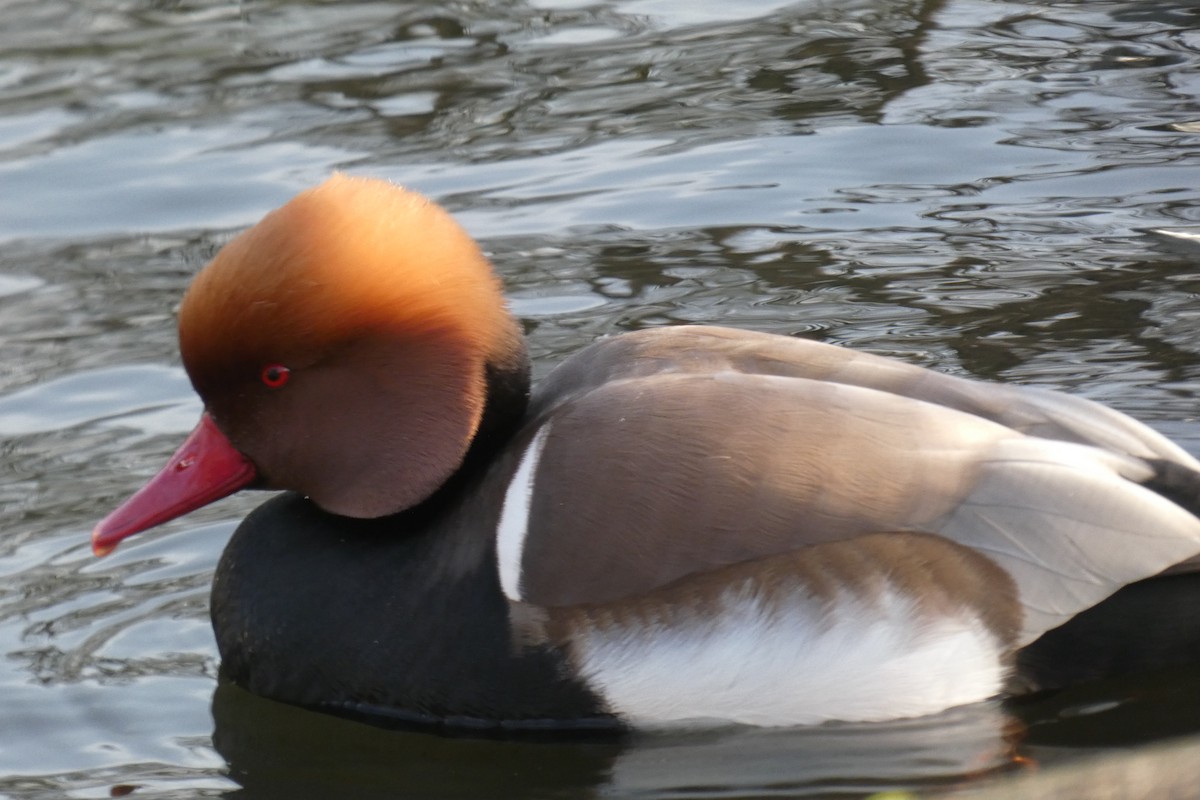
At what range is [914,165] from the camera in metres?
7.34

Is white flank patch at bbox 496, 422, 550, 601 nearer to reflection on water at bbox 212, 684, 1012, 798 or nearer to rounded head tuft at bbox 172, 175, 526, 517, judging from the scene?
rounded head tuft at bbox 172, 175, 526, 517

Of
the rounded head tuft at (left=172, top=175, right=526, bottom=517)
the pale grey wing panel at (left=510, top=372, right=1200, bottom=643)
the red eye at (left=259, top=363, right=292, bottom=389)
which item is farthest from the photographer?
the red eye at (left=259, top=363, right=292, bottom=389)

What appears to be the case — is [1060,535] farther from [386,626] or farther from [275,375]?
[275,375]

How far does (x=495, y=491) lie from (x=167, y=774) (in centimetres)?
97

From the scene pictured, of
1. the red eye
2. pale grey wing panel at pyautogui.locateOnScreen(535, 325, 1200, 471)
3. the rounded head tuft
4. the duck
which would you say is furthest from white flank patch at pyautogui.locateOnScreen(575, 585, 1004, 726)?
Answer: the red eye

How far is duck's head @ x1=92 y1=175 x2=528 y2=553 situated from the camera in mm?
4140

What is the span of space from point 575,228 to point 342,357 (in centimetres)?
293

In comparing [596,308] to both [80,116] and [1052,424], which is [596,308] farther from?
[80,116]

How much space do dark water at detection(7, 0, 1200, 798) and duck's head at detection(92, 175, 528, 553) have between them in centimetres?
57

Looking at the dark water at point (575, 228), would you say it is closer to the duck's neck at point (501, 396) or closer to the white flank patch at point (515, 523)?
the white flank patch at point (515, 523)

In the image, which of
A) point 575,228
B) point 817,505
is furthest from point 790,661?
point 575,228

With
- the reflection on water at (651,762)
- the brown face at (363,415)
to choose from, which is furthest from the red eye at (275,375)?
the reflection on water at (651,762)

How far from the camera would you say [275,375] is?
4.27m

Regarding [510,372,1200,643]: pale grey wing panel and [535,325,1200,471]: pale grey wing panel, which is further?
[535,325,1200,471]: pale grey wing panel
